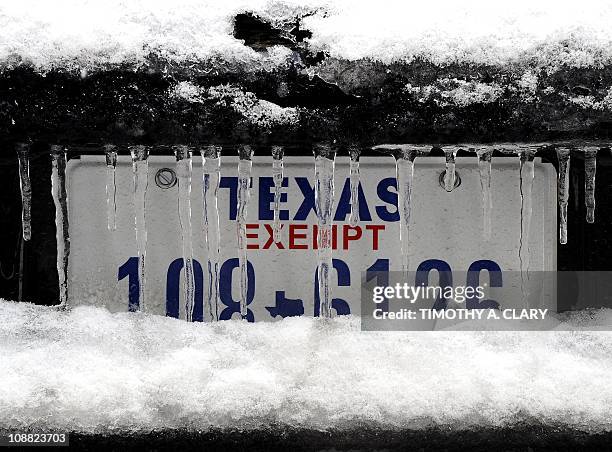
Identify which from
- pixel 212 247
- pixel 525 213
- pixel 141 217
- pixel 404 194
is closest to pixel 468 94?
pixel 404 194

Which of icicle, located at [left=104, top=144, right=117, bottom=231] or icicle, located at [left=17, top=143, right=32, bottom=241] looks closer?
icicle, located at [left=17, top=143, right=32, bottom=241]

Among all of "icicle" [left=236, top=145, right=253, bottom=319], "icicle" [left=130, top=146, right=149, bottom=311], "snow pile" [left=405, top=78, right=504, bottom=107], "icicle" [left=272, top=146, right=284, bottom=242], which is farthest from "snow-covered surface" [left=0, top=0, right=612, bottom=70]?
"icicle" [left=130, top=146, right=149, bottom=311]

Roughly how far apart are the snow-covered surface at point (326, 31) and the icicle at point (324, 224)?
0.36 meters

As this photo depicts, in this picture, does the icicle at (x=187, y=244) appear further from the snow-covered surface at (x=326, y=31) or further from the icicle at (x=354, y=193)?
the snow-covered surface at (x=326, y=31)

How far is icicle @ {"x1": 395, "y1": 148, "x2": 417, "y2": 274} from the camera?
1.35 metres

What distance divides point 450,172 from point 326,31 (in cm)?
58

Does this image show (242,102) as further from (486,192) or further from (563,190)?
(563,190)

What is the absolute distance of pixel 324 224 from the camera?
1619mm

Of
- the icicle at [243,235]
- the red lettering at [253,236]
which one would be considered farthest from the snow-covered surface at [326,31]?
the red lettering at [253,236]

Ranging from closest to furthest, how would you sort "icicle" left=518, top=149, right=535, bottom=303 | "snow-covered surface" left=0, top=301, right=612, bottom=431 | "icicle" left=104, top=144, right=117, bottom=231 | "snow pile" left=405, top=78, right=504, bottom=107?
"snow pile" left=405, top=78, right=504, bottom=107 → "snow-covered surface" left=0, top=301, right=612, bottom=431 → "icicle" left=104, top=144, right=117, bottom=231 → "icicle" left=518, top=149, right=535, bottom=303

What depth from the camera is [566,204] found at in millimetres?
1646

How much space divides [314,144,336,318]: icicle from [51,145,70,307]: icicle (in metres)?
0.60

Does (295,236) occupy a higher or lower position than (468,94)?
lower

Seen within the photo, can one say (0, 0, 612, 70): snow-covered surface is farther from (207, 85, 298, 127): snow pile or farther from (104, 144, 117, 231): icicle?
(104, 144, 117, 231): icicle
